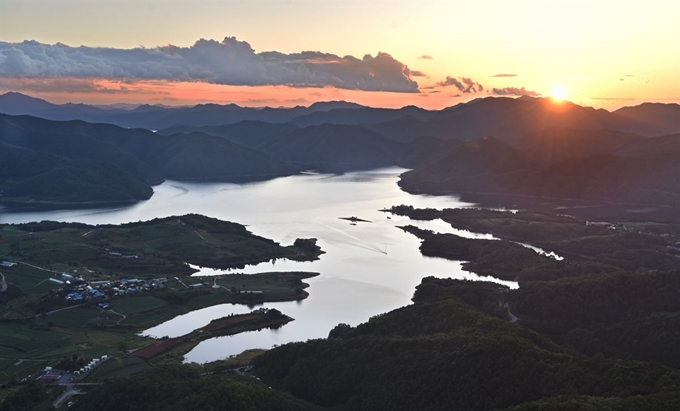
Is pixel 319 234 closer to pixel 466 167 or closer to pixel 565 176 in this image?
pixel 565 176

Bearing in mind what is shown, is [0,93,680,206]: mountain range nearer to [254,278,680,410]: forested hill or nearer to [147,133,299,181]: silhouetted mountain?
[147,133,299,181]: silhouetted mountain

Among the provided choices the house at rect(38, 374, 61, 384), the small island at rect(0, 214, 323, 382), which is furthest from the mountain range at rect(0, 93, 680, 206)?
the house at rect(38, 374, 61, 384)

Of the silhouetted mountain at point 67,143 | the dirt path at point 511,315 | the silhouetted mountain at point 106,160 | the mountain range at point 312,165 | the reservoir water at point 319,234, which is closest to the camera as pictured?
the dirt path at point 511,315

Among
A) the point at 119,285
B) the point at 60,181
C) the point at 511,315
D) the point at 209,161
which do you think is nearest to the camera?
the point at 511,315

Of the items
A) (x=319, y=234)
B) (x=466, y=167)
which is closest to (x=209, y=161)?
(x=466, y=167)

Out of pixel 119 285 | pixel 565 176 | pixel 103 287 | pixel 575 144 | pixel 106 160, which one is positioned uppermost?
pixel 575 144

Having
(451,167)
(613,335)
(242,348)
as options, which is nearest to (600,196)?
(451,167)

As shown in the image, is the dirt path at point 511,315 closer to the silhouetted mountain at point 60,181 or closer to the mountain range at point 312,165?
the mountain range at point 312,165

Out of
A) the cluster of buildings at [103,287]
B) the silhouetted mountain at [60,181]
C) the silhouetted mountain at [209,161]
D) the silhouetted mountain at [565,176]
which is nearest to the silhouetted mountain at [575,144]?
the silhouetted mountain at [565,176]

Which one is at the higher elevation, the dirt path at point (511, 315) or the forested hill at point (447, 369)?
the forested hill at point (447, 369)
